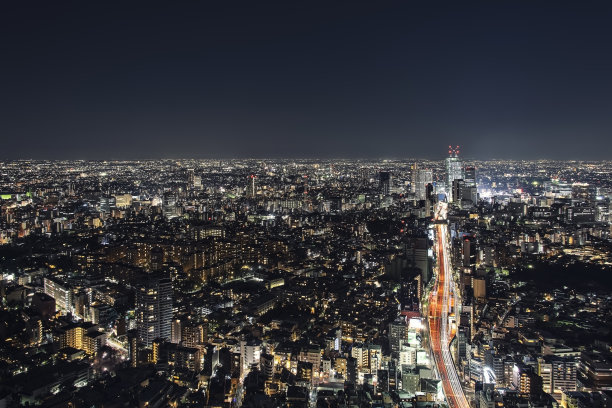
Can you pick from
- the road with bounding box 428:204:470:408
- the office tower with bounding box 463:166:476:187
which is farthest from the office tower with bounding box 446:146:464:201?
the road with bounding box 428:204:470:408

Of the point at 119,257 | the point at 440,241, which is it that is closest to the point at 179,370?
the point at 119,257

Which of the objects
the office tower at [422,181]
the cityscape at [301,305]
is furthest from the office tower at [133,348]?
the office tower at [422,181]

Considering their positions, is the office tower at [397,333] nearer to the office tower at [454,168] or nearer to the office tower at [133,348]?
the office tower at [133,348]

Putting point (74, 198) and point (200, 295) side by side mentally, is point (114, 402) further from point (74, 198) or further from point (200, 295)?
point (74, 198)

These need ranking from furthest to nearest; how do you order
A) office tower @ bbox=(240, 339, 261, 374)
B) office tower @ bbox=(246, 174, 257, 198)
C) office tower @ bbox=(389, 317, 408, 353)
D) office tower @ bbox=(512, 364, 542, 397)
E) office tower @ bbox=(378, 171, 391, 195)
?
1. office tower @ bbox=(378, 171, 391, 195)
2. office tower @ bbox=(246, 174, 257, 198)
3. office tower @ bbox=(389, 317, 408, 353)
4. office tower @ bbox=(240, 339, 261, 374)
5. office tower @ bbox=(512, 364, 542, 397)

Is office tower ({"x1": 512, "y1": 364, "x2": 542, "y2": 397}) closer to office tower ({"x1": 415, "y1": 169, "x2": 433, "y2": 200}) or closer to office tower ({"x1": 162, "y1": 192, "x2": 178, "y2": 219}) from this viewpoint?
office tower ({"x1": 162, "y1": 192, "x2": 178, "y2": 219})

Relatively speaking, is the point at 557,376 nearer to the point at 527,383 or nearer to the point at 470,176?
the point at 527,383
